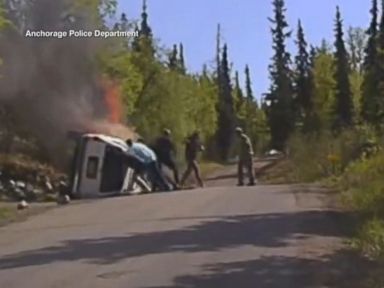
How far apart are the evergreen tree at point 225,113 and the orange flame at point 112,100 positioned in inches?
2522

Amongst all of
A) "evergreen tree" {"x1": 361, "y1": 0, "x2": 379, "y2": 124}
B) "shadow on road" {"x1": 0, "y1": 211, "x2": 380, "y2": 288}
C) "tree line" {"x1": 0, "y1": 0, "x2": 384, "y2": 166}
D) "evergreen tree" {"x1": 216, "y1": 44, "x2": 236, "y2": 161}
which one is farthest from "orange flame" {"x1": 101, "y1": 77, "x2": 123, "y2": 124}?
"evergreen tree" {"x1": 216, "y1": 44, "x2": 236, "y2": 161}

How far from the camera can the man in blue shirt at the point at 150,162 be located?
98.7 feet

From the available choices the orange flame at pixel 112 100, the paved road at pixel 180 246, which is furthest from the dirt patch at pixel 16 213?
the orange flame at pixel 112 100

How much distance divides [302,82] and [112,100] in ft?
228

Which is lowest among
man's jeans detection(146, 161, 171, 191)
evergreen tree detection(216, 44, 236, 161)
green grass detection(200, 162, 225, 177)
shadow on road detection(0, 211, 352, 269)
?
shadow on road detection(0, 211, 352, 269)

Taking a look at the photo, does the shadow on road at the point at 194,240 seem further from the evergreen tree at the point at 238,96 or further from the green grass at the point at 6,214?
the evergreen tree at the point at 238,96

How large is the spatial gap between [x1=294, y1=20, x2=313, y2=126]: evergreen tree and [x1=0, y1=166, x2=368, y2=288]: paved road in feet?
259

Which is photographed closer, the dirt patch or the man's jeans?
the dirt patch

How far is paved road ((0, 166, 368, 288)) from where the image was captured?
12383 millimetres

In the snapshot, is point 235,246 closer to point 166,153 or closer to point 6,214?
point 6,214

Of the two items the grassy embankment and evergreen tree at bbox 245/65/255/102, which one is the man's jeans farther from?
evergreen tree at bbox 245/65/255/102

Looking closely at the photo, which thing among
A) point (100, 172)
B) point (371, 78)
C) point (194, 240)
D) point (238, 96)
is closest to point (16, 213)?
point (100, 172)

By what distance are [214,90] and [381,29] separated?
2404 cm

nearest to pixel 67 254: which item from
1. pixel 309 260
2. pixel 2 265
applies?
pixel 2 265
